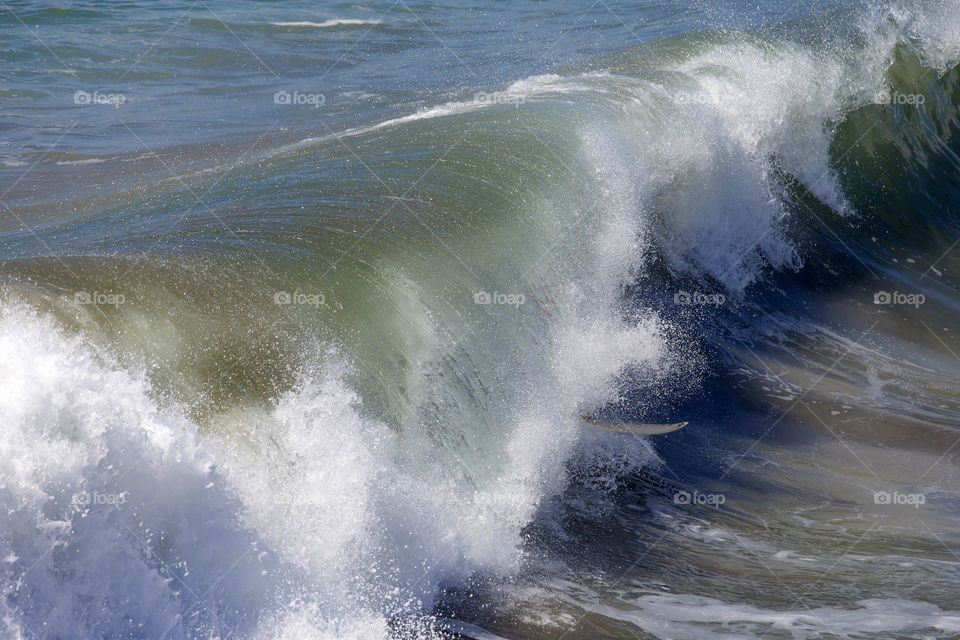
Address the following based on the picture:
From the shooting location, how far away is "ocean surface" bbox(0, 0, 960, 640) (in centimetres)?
418

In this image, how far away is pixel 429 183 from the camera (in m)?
7.39

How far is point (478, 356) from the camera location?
5.88 meters

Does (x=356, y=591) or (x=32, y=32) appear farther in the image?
(x=32, y=32)

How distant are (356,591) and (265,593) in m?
0.47

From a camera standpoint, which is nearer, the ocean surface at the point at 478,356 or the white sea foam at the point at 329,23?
the ocean surface at the point at 478,356

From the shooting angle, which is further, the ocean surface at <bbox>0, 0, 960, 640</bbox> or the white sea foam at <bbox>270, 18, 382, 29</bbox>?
the white sea foam at <bbox>270, 18, 382, 29</bbox>

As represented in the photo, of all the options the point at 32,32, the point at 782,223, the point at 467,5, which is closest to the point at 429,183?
the point at 782,223

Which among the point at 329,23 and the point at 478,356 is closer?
the point at 478,356

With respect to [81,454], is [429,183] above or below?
above

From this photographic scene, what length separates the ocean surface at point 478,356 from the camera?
164 inches

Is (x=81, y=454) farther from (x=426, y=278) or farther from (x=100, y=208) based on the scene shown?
(x=100, y=208)

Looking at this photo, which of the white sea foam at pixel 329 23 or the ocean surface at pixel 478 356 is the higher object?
the white sea foam at pixel 329 23

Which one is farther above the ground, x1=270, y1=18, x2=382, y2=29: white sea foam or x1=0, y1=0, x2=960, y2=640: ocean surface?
x1=270, y1=18, x2=382, y2=29: white sea foam

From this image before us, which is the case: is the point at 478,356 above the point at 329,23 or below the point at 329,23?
below
